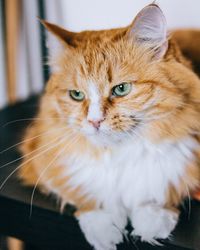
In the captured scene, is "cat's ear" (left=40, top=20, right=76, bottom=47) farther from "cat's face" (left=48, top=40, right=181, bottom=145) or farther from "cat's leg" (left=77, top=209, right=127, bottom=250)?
"cat's leg" (left=77, top=209, right=127, bottom=250)

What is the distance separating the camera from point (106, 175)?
2.77 feet

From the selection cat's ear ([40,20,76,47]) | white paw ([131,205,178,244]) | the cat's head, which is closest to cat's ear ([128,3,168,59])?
the cat's head

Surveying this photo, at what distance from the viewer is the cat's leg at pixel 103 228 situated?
778 mm

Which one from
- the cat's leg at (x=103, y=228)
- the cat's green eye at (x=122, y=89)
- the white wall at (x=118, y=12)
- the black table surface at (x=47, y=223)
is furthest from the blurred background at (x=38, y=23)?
the cat's leg at (x=103, y=228)

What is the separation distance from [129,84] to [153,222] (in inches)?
11.2

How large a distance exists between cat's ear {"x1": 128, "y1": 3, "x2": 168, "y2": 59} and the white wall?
0.06 metres

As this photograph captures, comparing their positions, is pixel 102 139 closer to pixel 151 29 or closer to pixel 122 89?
pixel 122 89

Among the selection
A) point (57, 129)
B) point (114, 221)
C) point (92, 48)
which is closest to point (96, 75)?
point (92, 48)

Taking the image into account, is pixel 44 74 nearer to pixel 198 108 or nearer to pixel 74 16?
pixel 74 16

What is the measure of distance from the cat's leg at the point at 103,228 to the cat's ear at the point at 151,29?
35 cm

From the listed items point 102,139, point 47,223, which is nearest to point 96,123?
point 102,139

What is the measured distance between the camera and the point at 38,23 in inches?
38.0

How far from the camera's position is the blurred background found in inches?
31.0

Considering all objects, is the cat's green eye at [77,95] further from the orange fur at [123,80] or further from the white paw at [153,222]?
the white paw at [153,222]
